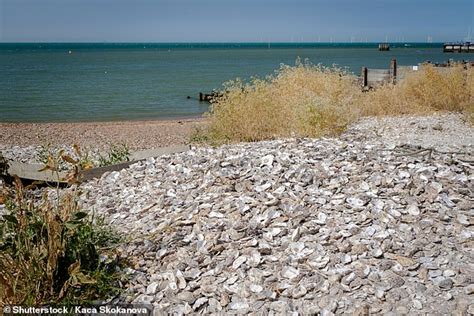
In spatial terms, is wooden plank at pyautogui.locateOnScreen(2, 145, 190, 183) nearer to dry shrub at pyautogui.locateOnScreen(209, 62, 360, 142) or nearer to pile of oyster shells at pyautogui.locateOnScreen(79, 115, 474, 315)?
pile of oyster shells at pyautogui.locateOnScreen(79, 115, 474, 315)

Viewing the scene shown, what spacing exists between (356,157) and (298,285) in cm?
198

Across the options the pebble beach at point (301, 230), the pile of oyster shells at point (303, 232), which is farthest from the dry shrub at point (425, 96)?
the pile of oyster shells at point (303, 232)

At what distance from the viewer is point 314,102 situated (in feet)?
24.0

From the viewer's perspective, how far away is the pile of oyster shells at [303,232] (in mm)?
2873

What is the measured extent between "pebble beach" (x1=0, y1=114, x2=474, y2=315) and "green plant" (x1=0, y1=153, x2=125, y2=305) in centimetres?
19

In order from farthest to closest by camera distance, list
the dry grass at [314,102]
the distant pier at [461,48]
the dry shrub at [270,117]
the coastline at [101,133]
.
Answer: the distant pier at [461,48] → the coastline at [101,133] → the dry grass at [314,102] → the dry shrub at [270,117]

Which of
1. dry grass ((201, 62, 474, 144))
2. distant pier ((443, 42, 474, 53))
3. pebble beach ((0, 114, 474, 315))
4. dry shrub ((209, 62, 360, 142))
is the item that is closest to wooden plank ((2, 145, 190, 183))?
pebble beach ((0, 114, 474, 315))

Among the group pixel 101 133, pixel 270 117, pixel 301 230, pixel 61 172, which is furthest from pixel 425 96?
pixel 301 230

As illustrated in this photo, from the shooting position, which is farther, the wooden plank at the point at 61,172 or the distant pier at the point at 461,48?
the distant pier at the point at 461,48

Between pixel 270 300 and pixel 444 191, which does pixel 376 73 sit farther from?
pixel 270 300

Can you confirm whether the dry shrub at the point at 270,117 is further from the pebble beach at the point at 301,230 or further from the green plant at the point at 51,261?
the green plant at the point at 51,261

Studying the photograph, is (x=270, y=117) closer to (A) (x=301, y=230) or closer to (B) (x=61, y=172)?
(B) (x=61, y=172)

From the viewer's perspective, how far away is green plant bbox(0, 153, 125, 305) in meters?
2.86

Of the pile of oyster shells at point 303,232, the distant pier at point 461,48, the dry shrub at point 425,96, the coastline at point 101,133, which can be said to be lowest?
the coastline at point 101,133
